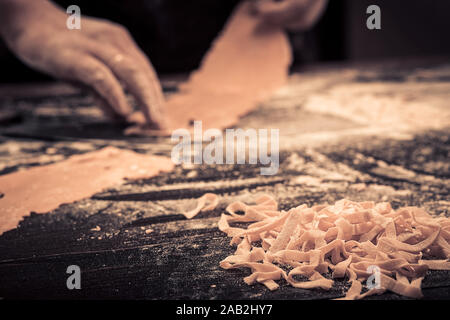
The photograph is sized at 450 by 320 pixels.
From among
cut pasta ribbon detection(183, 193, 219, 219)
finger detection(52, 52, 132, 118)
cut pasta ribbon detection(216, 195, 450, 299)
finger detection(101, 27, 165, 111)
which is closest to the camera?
cut pasta ribbon detection(216, 195, 450, 299)

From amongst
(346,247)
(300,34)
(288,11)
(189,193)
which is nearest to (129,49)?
(189,193)

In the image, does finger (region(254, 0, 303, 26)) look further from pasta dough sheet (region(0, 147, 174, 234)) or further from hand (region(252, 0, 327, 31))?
pasta dough sheet (region(0, 147, 174, 234))

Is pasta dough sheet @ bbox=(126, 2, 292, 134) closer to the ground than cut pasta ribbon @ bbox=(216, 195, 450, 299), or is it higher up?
higher up

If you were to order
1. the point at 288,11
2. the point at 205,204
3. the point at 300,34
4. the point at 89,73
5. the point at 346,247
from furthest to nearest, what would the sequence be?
1. the point at 300,34
2. the point at 288,11
3. the point at 89,73
4. the point at 205,204
5. the point at 346,247

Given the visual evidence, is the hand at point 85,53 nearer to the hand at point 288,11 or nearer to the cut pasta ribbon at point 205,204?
the cut pasta ribbon at point 205,204

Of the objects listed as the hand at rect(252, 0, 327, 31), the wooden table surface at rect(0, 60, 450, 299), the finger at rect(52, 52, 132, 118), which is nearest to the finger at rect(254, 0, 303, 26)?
the hand at rect(252, 0, 327, 31)

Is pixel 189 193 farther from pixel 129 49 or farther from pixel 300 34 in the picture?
pixel 300 34

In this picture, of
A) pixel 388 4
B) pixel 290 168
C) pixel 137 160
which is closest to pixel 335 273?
pixel 290 168

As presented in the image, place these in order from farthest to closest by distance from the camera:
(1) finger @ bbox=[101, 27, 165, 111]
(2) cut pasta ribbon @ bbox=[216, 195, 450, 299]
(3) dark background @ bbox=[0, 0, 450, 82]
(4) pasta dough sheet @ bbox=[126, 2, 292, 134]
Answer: (3) dark background @ bbox=[0, 0, 450, 82] → (4) pasta dough sheet @ bbox=[126, 2, 292, 134] → (1) finger @ bbox=[101, 27, 165, 111] → (2) cut pasta ribbon @ bbox=[216, 195, 450, 299]

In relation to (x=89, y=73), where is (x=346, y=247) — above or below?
below
